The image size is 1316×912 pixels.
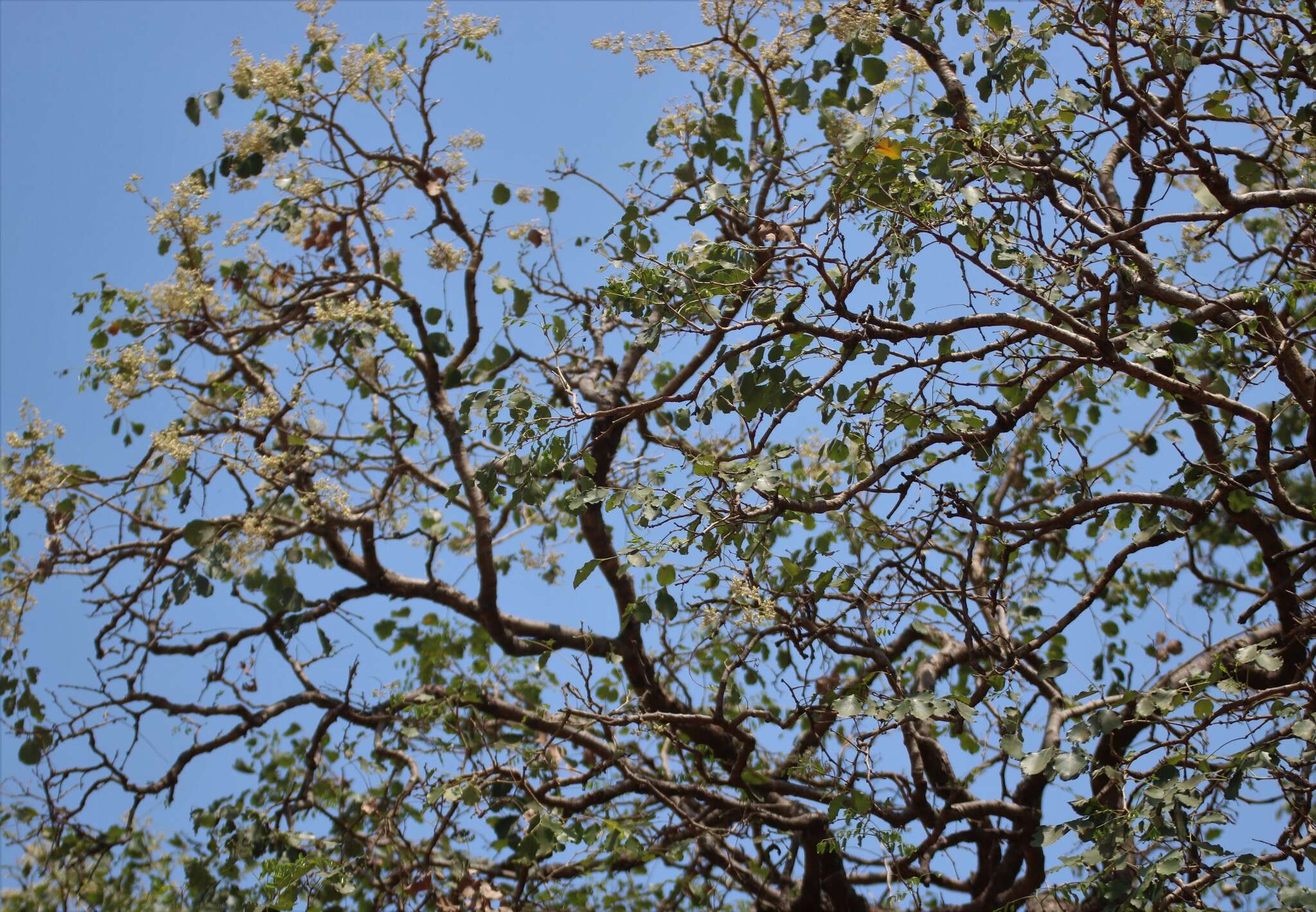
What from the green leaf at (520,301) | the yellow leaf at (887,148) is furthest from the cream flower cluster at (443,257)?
the yellow leaf at (887,148)

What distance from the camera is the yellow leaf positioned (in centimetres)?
323

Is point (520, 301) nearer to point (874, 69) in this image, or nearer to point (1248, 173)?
point (874, 69)

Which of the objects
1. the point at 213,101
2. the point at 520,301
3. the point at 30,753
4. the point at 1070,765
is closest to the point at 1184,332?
the point at 1070,765

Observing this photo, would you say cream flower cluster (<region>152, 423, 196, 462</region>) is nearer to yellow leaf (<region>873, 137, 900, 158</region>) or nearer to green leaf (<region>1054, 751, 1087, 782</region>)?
yellow leaf (<region>873, 137, 900, 158</region>)

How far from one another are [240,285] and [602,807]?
253cm

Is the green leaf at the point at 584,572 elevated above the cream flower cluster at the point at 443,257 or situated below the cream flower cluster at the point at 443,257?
below

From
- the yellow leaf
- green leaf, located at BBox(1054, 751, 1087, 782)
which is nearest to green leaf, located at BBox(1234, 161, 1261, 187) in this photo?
the yellow leaf

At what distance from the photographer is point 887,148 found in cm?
326

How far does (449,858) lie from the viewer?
4633 mm

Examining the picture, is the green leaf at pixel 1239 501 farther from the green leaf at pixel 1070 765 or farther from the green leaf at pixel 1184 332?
the green leaf at pixel 1070 765

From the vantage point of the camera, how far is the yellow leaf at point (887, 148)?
10.6 feet

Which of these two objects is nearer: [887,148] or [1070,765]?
[1070,765]

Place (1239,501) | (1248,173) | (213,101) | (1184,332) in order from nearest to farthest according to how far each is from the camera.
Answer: (1184,332) < (1239,501) < (1248,173) < (213,101)

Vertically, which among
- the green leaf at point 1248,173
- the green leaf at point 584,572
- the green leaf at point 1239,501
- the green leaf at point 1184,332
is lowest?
the green leaf at point 584,572
